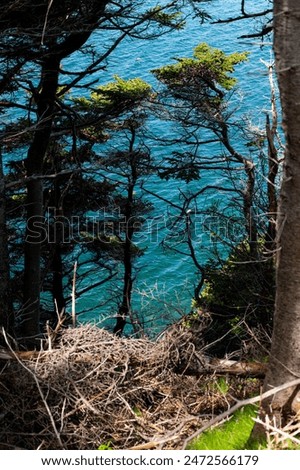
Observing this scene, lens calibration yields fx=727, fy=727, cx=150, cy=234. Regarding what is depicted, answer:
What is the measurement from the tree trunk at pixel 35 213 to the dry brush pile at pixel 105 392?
5.15m

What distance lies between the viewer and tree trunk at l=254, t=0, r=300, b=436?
4.39m

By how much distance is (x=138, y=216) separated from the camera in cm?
1602

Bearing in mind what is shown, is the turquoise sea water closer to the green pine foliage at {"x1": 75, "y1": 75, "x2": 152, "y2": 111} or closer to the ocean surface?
the ocean surface

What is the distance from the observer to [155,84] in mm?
27000

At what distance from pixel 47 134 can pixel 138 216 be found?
4363mm

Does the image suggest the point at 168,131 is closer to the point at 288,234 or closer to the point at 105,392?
the point at 105,392

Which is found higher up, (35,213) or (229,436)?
(35,213)

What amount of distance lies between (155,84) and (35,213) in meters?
15.4

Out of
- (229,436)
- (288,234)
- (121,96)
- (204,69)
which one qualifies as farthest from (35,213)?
(288,234)

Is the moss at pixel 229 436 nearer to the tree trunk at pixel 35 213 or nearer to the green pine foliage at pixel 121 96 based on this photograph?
the tree trunk at pixel 35 213

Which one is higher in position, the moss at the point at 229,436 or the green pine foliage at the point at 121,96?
the green pine foliage at the point at 121,96

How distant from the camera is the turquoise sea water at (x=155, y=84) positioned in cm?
2133

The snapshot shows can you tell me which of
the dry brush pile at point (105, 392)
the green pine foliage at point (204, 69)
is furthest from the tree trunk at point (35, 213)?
the dry brush pile at point (105, 392)

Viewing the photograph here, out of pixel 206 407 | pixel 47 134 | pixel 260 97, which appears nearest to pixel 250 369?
pixel 206 407
